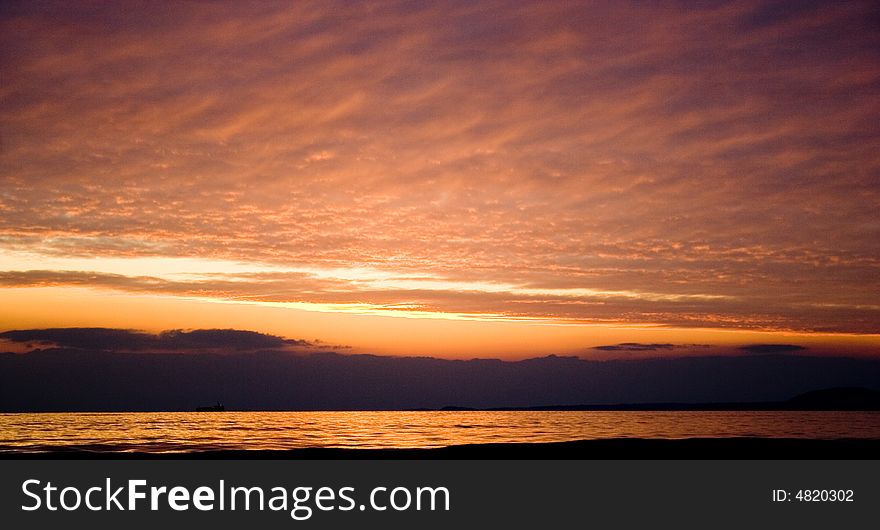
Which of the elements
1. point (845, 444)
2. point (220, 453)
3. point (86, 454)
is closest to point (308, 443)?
point (220, 453)

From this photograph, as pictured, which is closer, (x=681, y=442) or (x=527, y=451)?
(x=527, y=451)

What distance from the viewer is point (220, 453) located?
4775cm

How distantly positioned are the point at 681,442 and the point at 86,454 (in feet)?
124
